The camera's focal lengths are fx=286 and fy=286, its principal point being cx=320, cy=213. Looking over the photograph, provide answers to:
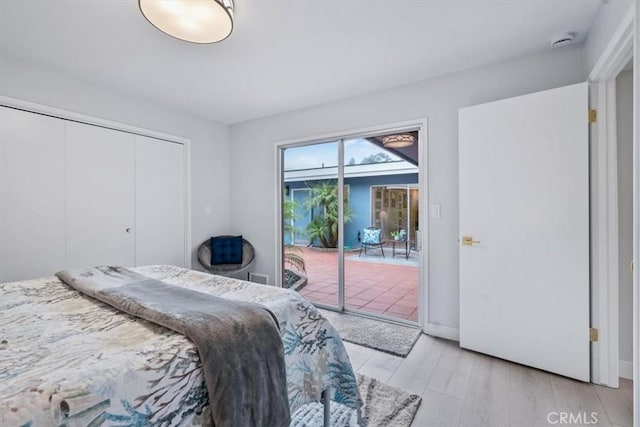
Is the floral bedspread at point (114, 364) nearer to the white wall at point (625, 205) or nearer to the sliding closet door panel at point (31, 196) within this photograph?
the sliding closet door panel at point (31, 196)

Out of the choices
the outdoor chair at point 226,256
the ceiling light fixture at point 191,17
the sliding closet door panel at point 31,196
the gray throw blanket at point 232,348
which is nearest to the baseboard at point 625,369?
the gray throw blanket at point 232,348

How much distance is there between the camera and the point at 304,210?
3.96m

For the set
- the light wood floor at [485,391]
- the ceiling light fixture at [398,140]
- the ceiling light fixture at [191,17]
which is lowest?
the light wood floor at [485,391]

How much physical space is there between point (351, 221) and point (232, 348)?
290cm

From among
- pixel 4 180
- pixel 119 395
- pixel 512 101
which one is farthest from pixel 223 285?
pixel 512 101

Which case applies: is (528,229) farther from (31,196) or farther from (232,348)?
(31,196)

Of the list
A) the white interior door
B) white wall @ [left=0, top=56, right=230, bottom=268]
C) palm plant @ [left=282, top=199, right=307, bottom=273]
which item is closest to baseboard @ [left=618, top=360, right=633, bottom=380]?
the white interior door

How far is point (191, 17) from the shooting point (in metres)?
1.52

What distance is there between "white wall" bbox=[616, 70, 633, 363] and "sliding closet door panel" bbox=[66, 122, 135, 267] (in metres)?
4.31

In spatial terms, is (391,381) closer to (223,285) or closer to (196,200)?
(223,285)

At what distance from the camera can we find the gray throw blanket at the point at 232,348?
93 centimetres

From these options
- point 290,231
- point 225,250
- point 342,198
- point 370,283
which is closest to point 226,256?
point 225,250

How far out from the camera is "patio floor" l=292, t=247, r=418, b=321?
3.44 meters

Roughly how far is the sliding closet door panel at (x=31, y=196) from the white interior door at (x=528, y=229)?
→ 3.62 metres
